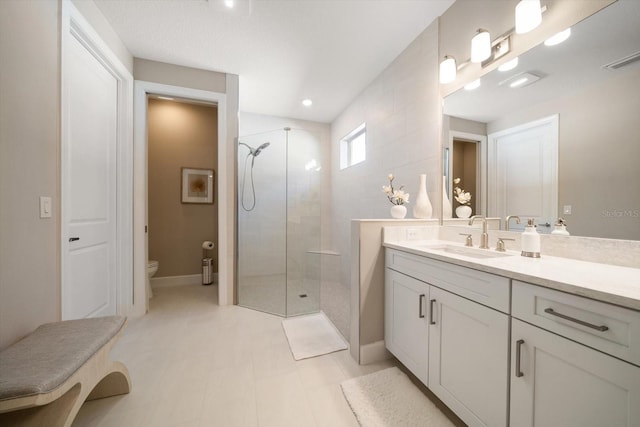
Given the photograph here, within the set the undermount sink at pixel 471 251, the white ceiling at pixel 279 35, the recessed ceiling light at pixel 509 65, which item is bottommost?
the undermount sink at pixel 471 251

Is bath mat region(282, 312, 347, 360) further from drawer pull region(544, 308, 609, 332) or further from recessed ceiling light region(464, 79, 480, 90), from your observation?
recessed ceiling light region(464, 79, 480, 90)

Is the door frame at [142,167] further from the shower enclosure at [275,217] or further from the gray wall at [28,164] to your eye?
the gray wall at [28,164]

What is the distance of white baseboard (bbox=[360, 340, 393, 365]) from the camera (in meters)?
1.64

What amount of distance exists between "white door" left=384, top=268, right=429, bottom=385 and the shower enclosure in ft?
4.36

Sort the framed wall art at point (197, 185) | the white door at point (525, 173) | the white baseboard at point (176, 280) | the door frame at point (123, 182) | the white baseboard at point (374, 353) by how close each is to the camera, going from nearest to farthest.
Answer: the white door at point (525, 173), the white baseboard at point (374, 353), the door frame at point (123, 182), the white baseboard at point (176, 280), the framed wall art at point (197, 185)

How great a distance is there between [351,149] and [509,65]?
7.94 feet

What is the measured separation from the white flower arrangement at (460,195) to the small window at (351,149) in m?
1.78

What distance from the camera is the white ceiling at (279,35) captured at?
70.3 inches

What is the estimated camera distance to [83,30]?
66.2 inches

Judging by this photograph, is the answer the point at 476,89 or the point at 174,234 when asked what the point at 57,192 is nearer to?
the point at 174,234

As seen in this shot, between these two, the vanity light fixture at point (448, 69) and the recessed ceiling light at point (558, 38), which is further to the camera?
the vanity light fixture at point (448, 69)

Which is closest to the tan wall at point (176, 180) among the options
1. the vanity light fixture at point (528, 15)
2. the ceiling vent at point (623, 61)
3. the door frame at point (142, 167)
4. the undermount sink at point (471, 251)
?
the door frame at point (142, 167)

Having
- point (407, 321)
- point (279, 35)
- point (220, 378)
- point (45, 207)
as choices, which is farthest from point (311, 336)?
point (279, 35)

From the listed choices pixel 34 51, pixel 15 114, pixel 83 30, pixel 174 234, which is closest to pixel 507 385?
pixel 15 114
